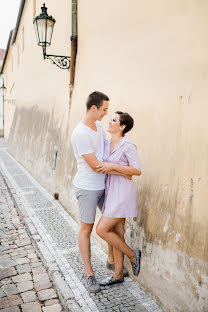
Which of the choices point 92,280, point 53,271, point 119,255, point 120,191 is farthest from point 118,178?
point 53,271

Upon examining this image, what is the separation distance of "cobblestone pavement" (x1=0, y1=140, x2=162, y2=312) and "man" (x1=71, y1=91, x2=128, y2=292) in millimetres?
192

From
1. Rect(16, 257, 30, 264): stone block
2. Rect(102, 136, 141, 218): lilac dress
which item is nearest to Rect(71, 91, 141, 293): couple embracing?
Rect(102, 136, 141, 218): lilac dress

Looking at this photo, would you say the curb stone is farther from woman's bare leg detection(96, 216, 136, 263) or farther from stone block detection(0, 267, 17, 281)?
woman's bare leg detection(96, 216, 136, 263)

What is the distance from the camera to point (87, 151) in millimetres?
2924

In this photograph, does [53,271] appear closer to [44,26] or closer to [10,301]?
[10,301]

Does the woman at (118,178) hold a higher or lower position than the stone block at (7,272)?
higher

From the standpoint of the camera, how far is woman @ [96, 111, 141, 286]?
2.96 metres

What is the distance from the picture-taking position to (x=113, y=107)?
4375 mm

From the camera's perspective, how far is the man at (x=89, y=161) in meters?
2.94

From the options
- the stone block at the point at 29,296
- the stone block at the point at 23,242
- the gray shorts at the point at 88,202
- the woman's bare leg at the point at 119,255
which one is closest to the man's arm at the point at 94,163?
the gray shorts at the point at 88,202

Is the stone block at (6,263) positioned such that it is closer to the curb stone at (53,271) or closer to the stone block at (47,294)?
the curb stone at (53,271)

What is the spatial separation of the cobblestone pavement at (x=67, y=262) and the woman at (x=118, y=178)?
0.49m

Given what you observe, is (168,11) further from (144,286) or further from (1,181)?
(1,181)

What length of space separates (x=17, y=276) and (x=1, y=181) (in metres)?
5.59
